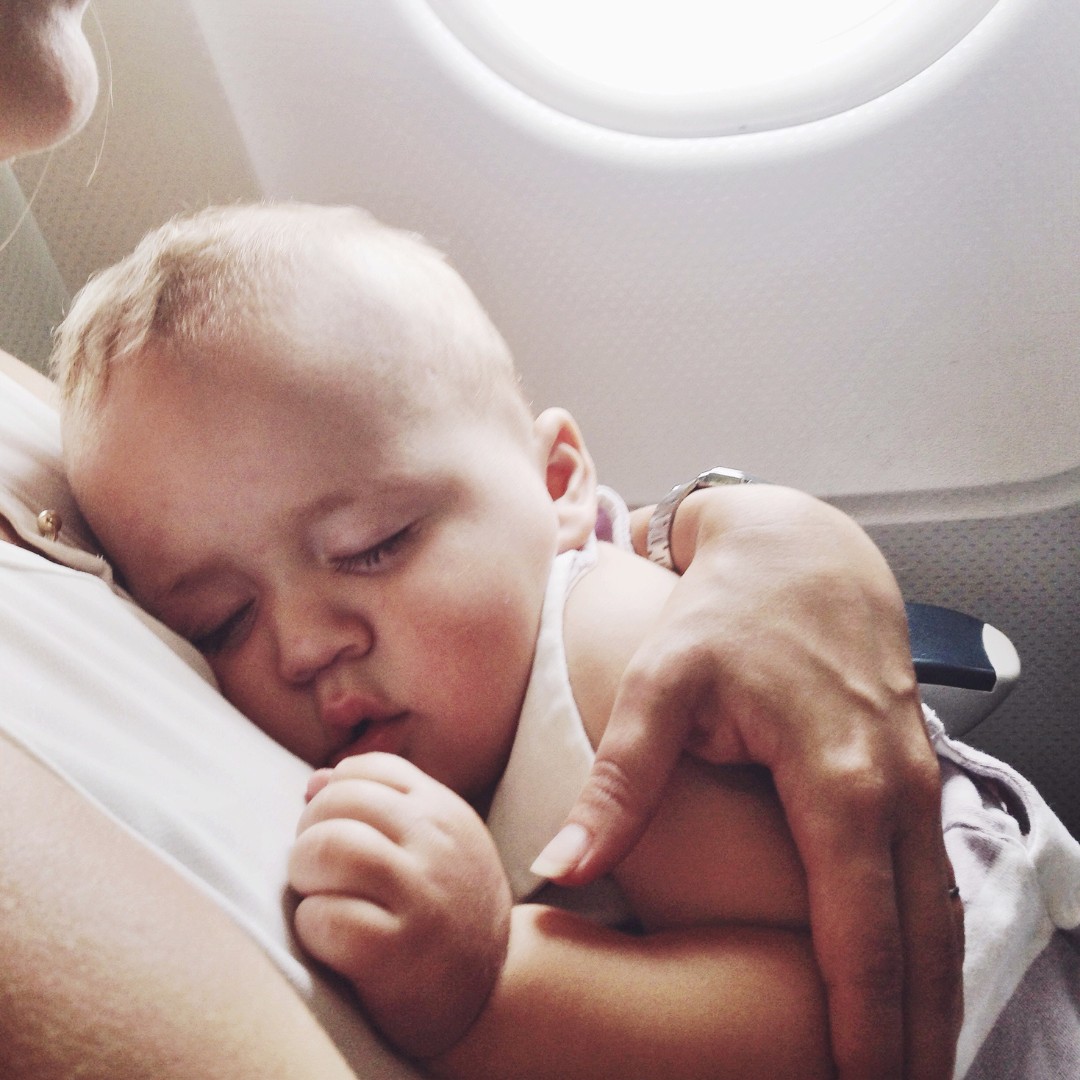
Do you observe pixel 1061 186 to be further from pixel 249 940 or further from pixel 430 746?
pixel 249 940

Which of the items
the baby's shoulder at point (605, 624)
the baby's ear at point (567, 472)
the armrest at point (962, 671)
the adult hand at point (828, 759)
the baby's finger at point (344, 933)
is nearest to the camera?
the baby's finger at point (344, 933)

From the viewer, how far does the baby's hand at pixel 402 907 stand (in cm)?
42

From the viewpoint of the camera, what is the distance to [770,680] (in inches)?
22.6

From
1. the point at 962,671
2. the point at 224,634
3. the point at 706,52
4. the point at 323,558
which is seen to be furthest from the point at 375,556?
the point at 706,52

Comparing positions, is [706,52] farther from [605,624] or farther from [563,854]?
[563,854]

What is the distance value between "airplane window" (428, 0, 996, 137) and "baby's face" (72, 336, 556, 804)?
1.76 ft

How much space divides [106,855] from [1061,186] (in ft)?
3.64

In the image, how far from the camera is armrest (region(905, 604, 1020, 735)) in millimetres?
939

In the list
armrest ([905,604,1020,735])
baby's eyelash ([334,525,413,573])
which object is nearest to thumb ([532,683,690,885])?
baby's eyelash ([334,525,413,573])

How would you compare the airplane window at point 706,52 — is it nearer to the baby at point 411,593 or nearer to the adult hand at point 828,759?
the baby at point 411,593

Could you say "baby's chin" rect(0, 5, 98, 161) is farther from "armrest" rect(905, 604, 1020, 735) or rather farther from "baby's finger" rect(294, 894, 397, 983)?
"armrest" rect(905, 604, 1020, 735)

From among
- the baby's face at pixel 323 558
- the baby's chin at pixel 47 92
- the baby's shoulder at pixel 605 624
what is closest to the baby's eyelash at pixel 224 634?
the baby's face at pixel 323 558

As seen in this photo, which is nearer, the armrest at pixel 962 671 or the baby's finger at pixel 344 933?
the baby's finger at pixel 344 933

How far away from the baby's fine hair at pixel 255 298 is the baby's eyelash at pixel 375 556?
0.15 meters
